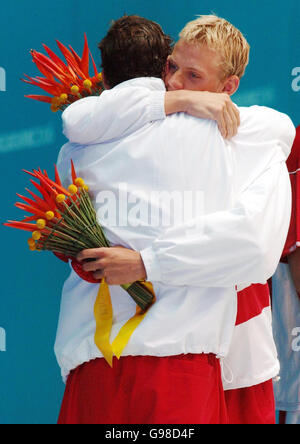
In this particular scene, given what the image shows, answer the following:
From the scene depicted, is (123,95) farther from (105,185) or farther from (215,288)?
(215,288)

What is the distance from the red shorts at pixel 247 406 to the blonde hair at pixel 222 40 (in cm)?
98

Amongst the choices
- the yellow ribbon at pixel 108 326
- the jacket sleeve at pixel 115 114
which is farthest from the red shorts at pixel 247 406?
the jacket sleeve at pixel 115 114

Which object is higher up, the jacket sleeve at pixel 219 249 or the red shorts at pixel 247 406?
the jacket sleeve at pixel 219 249

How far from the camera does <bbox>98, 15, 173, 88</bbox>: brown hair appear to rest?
2.43 m

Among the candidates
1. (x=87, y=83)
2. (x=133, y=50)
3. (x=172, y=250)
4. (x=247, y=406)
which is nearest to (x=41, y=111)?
(x=87, y=83)

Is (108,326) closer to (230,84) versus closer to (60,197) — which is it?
(60,197)

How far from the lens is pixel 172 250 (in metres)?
2.21

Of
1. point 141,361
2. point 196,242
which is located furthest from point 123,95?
point 141,361

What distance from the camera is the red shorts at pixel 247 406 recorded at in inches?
98.9

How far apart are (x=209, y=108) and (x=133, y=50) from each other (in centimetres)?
31

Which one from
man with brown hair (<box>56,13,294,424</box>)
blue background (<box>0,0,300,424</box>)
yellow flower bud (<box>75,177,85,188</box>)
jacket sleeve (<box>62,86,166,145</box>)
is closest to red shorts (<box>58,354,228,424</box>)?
man with brown hair (<box>56,13,294,424</box>)

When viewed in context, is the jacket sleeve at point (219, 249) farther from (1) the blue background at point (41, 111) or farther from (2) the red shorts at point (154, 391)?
(1) the blue background at point (41, 111)

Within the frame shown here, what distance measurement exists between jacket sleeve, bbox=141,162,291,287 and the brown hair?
53cm
